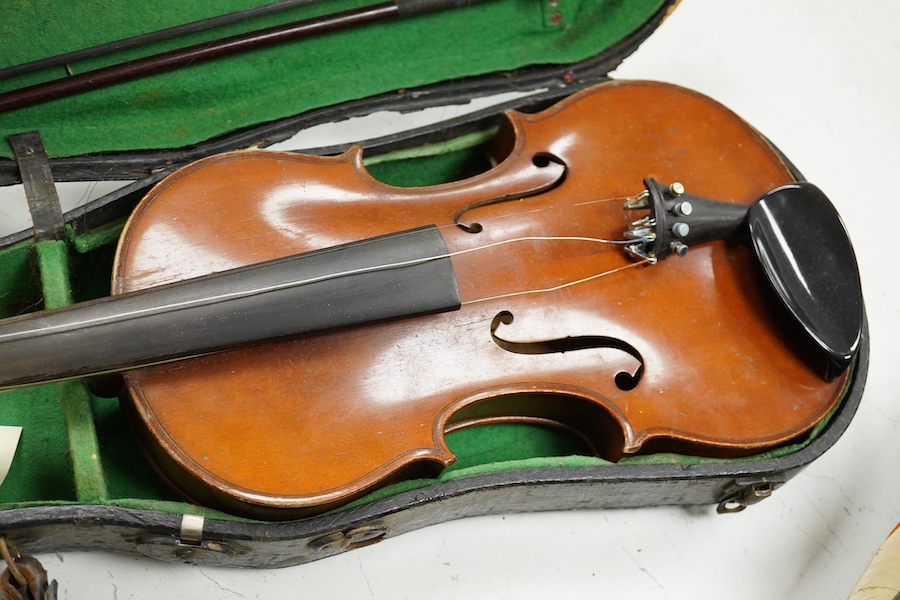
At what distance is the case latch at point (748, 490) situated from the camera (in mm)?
1812

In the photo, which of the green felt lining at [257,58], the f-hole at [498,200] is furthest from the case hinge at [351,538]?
the green felt lining at [257,58]

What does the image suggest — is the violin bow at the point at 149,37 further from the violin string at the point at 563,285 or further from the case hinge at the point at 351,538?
the case hinge at the point at 351,538

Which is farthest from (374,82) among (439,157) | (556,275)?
(556,275)

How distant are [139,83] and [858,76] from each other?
2069mm

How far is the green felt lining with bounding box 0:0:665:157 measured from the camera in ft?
5.67

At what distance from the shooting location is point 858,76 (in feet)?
8.75

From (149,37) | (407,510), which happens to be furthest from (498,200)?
(149,37)

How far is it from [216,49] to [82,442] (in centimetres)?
84

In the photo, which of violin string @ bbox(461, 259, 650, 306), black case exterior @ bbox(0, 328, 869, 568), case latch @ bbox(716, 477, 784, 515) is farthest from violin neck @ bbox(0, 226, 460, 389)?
case latch @ bbox(716, 477, 784, 515)

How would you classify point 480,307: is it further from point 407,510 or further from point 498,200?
point 407,510

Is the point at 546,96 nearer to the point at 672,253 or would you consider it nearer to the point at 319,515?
the point at 672,253

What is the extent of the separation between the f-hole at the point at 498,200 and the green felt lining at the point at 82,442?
0.46m

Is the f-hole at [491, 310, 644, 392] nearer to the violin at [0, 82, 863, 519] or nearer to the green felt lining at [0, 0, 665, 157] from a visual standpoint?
the violin at [0, 82, 863, 519]

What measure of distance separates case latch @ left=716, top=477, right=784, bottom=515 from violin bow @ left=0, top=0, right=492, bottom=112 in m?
1.22
